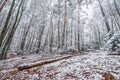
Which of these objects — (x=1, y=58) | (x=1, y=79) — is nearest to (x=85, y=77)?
(x=1, y=79)

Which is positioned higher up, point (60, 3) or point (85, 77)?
point (60, 3)

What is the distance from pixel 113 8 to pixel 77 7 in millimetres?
6741

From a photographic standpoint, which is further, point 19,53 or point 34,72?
point 19,53

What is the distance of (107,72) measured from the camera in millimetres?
5895

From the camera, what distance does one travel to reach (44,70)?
715 centimetres

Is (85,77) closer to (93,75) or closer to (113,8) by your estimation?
(93,75)

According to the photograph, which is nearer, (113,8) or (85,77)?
(85,77)

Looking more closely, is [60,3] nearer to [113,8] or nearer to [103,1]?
[103,1]

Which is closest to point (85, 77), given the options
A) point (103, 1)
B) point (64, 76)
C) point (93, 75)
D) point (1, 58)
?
point (93, 75)

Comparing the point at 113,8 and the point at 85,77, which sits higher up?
the point at 113,8

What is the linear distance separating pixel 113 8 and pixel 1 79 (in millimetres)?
20694

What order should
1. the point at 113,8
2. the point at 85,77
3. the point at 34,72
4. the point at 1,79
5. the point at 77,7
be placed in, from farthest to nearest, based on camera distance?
the point at 113,8 < the point at 77,7 < the point at 34,72 < the point at 1,79 < the point at 85,77

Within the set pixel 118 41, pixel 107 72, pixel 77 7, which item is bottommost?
pixel 107 72

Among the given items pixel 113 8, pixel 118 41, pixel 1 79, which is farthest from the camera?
pixel 113 8
